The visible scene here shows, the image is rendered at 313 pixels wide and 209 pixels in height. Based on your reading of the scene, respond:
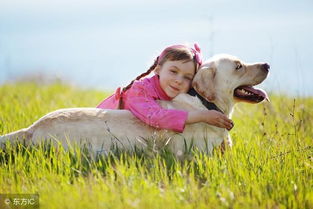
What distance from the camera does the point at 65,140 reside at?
15.1 feet

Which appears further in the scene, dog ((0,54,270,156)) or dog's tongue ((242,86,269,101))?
dog's tongue ((242,86,269,101))

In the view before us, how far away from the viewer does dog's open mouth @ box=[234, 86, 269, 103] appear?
487 centimetres

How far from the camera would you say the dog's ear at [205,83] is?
4727mm

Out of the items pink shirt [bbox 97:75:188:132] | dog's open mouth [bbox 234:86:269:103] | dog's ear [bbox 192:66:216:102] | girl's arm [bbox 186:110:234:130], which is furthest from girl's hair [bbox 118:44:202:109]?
girl's arm [bbox 186:110:234:130]

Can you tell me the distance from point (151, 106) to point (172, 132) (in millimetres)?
337

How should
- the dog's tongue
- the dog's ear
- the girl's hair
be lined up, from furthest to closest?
the girl's hair
the dog's tongue
the dog's ear

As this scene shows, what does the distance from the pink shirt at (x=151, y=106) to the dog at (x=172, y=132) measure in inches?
4.1

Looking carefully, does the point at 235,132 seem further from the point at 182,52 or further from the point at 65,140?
the point at 65,140

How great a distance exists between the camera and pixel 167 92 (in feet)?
16.6

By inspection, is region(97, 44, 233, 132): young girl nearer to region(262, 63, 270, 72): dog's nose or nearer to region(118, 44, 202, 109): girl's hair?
region(118, 44, 202, 109): girl's hair

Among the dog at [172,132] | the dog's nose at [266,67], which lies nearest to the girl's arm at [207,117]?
the dog at [172,132]

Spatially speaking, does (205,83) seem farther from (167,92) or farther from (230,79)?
(167,92)

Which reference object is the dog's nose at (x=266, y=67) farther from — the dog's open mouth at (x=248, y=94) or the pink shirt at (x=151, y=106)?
the pink shirt at (x=151, y=106)

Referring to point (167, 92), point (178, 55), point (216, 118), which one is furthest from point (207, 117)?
point (178, 55)
